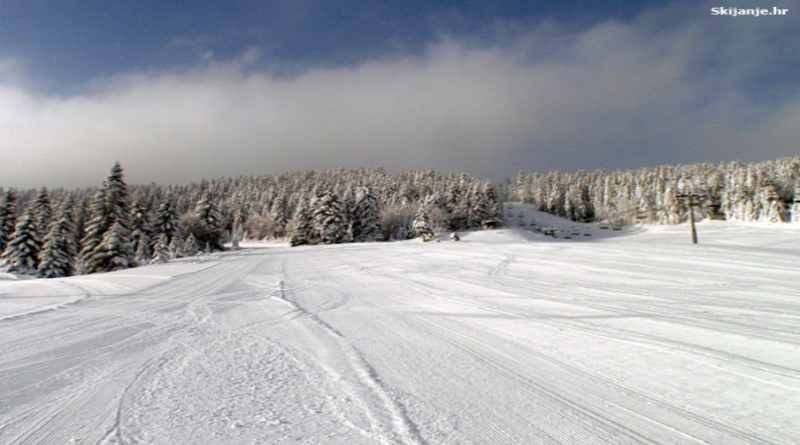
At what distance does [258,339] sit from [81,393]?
2.05m

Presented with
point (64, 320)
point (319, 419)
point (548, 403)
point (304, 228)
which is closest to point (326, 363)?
point (319, 419)

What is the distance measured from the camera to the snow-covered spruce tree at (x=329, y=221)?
180 ft

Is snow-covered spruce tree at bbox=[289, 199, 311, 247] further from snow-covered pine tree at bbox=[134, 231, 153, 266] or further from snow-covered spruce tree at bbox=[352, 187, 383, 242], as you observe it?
snow-covered pine tree at bbox=[134, 231, 153, 266]

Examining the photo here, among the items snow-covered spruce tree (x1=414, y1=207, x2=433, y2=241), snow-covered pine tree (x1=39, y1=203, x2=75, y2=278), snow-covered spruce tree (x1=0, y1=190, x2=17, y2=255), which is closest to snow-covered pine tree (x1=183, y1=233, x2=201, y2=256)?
snow-covered pine tree (x1=39, y1=203, x2=75, y2=278)

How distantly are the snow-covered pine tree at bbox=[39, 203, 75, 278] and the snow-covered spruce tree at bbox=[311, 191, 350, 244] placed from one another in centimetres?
2854

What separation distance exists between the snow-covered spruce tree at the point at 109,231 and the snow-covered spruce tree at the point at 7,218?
1142 centimetres

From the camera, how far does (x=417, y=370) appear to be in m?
3.84

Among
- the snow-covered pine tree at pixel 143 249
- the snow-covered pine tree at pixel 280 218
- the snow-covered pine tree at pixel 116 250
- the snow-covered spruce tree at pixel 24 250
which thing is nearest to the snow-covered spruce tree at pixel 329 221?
the snow-covered pine tree at pixel 143 249

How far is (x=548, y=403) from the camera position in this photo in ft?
10.0

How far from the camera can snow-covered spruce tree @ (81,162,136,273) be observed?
29.7 metres

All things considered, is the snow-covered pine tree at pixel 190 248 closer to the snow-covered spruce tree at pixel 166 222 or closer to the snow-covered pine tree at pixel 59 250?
the snow-covered spruce tree at pixel 166 222

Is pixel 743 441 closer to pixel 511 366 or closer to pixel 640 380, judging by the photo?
pixel 640 380

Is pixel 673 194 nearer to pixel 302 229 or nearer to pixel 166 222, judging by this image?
pixel 302 229

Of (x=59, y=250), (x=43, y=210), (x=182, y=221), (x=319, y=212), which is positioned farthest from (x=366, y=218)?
(x=43, y=210)
